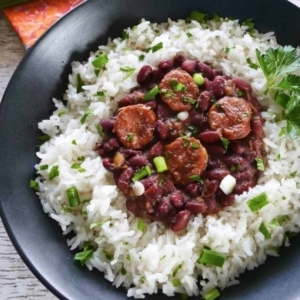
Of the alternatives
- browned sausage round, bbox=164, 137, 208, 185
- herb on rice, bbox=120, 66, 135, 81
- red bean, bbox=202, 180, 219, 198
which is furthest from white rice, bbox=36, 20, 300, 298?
browned sausage round, bbox=164, 137, 208, 185

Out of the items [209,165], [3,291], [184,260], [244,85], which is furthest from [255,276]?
[3,291]

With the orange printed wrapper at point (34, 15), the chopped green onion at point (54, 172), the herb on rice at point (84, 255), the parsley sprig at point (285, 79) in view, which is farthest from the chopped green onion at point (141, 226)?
the orange printed wrapper at point (34, 15)

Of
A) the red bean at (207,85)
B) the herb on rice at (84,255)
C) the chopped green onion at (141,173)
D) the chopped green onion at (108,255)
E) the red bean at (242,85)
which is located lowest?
the herb on rice at (84,255)

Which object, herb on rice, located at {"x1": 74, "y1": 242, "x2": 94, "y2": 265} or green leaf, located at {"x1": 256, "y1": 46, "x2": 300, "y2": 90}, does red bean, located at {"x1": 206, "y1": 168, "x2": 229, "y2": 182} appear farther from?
herb on rice, located at {"x1": 74, "y1": 242, "x2": 94, "y2": 265}

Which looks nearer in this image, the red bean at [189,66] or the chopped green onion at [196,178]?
the chopped green onion at [196,178]

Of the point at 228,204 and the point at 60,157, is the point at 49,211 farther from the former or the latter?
the point at 228,204

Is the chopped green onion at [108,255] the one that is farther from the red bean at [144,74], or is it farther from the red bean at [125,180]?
the red bean at [144,74]
